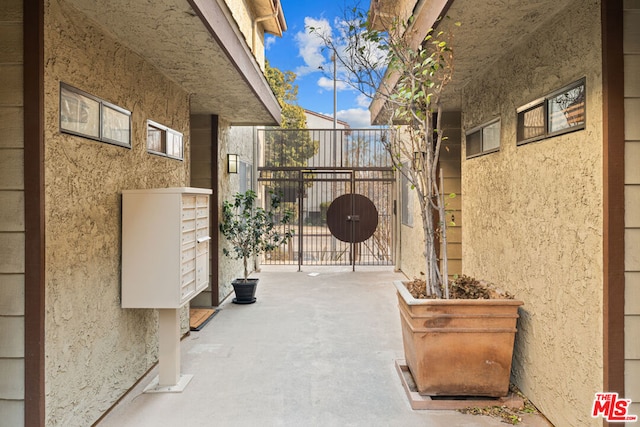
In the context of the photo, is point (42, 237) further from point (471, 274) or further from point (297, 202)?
point (297, 202)

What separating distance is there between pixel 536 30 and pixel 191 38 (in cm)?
225

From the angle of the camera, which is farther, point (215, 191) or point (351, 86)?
point (215, 191)

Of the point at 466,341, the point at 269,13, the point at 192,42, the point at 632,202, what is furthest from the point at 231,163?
the point at 632,202

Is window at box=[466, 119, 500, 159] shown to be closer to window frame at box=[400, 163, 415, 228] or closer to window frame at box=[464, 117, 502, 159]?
window frame at box=[464, 117, 502, 159]

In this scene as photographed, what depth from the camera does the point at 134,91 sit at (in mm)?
2912

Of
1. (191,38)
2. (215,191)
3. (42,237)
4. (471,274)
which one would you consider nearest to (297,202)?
(215,191)

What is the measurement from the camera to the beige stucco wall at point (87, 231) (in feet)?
6.54

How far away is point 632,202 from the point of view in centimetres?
186

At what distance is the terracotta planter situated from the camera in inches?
97.6

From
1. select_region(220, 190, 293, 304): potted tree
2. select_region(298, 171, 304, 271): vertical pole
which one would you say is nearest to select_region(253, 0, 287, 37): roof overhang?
select_region(298, 171, 304, 271): vertical pole

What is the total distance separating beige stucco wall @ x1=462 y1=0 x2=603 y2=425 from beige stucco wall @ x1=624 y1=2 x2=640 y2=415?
109 mm

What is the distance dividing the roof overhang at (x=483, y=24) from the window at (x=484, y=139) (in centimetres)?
49

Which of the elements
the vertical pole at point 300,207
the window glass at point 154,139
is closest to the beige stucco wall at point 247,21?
the window glass at point 154,139

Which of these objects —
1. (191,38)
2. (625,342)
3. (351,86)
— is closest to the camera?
(625,342)
